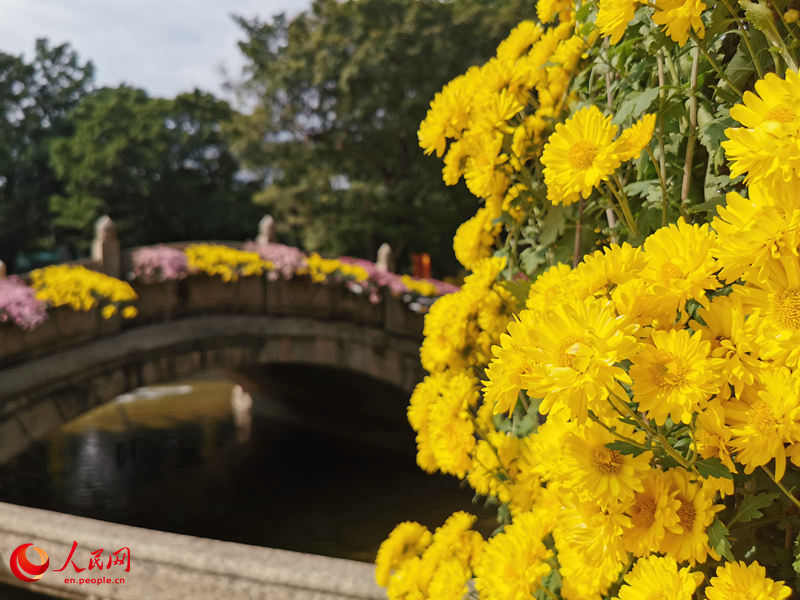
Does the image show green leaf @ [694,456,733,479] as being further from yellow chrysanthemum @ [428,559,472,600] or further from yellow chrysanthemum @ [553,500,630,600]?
yellow chrysanthemum @ [428,559,472,600]

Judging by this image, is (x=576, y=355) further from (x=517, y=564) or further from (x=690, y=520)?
(x=517, y=564)

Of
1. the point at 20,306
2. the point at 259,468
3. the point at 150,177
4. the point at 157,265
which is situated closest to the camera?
the point at 20,306

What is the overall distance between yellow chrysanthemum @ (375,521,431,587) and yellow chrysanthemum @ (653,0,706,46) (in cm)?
121

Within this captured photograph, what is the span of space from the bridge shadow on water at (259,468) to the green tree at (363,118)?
595 centimetres

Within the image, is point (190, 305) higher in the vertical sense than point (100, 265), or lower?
lower

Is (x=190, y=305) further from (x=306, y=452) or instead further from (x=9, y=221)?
(x=9, y=221)

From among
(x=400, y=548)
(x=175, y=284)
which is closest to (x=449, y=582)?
(x=400, y=548)

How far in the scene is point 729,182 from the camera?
1.12 metres

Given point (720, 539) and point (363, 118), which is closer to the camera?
point (720, 539)

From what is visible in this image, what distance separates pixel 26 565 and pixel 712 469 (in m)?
2.44

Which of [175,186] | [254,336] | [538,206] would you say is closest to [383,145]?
[175,186]

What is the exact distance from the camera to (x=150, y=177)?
72.8 ft

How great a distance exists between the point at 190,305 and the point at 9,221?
58.0 feet

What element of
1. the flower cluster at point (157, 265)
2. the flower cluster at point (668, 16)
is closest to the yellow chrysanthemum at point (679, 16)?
the flower cluster at point (668, 16)
